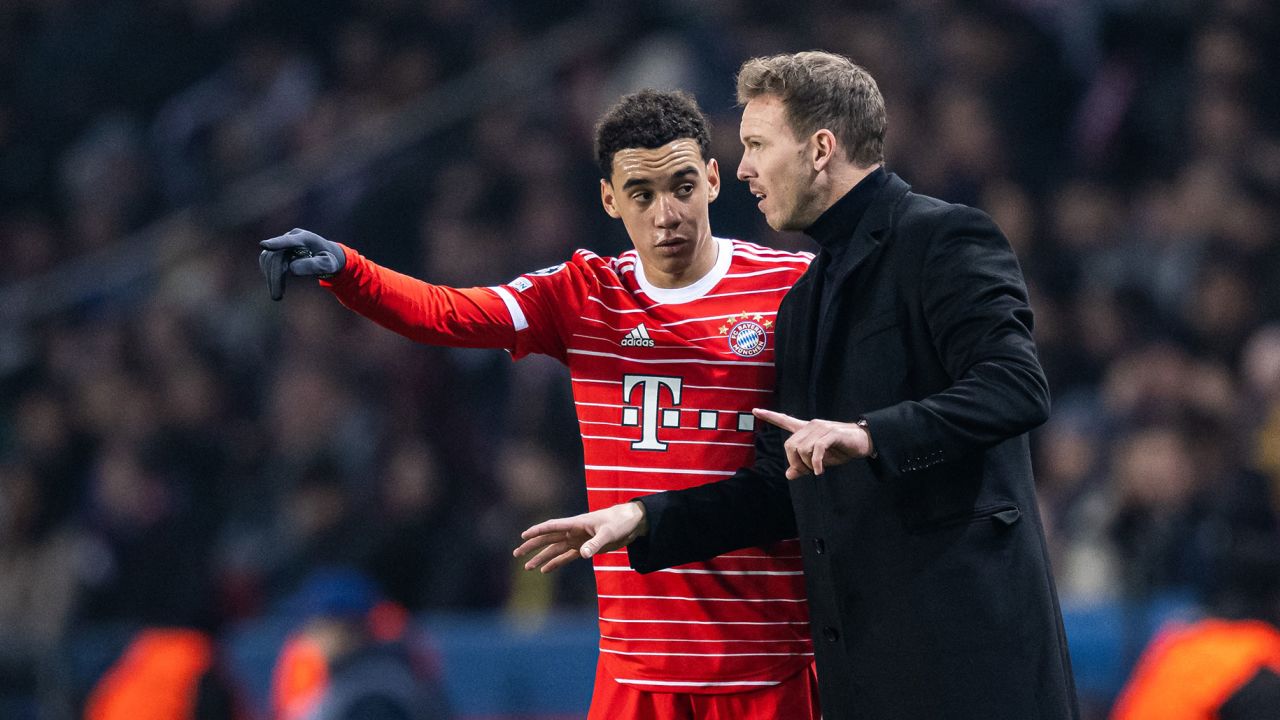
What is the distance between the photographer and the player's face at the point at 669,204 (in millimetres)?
3342

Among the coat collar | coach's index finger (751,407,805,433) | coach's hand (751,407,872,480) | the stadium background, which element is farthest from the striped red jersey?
the stadium background

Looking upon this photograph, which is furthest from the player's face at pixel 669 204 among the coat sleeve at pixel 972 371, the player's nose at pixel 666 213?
the coat sleeve at pixel 972 371

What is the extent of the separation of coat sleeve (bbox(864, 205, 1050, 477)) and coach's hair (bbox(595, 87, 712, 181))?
0.85 m

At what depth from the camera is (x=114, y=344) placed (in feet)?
29.2

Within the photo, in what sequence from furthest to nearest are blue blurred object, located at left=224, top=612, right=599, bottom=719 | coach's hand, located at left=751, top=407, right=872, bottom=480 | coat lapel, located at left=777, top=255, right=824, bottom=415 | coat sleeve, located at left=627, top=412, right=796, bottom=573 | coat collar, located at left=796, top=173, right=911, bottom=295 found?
blue blurred object, located at left=224, top=612, right=599, bottom=719 → coat sleeve, located at left=627, top=412, right=796, bottom=573 → coat lapel, located at left=777, top=255, right=824, bottom=415 → coat collar, located at left=796, top=173, right=911, bottom=295 → coach's hand, located at left=751, top=407, right=872, bottom=480

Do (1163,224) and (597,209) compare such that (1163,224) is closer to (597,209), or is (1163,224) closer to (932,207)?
(597,209)

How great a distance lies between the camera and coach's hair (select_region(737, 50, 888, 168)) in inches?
115

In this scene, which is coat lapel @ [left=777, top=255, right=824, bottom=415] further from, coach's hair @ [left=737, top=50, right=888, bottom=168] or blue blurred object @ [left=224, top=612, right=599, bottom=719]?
blue blurred object @ [left=224, top=612, right=599, bottom=719]

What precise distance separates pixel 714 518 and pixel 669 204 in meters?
0.67

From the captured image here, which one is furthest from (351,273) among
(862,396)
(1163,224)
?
(1163,224)

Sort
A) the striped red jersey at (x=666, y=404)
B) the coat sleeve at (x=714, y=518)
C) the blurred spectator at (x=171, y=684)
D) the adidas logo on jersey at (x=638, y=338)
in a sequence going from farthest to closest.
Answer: the blurred spectator at (x=171, y=684) < the adidas logo on jersey at (x=638, y=338) < the striped red jersey at (x=666, y=404) < the coat sleeve at (x=714, y=518)

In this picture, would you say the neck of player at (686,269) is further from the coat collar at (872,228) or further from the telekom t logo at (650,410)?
the coat collar at (872,228)

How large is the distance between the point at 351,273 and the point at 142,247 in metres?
6.55

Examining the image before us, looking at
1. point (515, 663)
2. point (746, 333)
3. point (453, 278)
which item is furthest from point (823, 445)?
point (453, 278)
